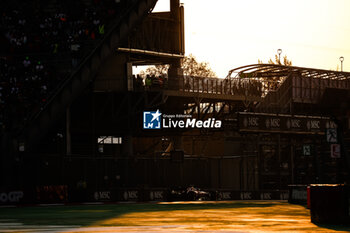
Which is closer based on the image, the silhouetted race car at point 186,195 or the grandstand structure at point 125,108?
the grandstand structure at point 125,108

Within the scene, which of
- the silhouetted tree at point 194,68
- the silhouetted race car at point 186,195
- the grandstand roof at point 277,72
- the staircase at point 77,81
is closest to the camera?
the staircase at point 77,81

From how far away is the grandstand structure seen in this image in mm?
44312

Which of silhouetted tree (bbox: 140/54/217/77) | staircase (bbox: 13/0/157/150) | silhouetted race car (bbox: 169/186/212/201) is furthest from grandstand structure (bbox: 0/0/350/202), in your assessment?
silhouetted tree (bbox: 140/54/217/77)

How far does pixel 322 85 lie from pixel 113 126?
2462 cm

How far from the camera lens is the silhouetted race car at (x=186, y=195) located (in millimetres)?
44750

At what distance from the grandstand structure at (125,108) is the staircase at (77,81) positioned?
0.09 m

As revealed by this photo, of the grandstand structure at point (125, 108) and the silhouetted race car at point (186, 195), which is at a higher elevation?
the grandstand structure at point (125, 108)

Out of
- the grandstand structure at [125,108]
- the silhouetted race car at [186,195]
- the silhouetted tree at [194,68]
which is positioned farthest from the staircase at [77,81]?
the silhouetted tree at [194,68]

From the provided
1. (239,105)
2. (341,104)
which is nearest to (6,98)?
(239,105)

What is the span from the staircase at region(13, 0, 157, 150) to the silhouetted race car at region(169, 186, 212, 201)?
30.7ft

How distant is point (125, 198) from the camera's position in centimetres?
4425

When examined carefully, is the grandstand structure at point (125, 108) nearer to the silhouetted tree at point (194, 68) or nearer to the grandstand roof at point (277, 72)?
the grandstand roof at point (277, 72)

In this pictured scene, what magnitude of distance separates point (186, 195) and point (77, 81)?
35.7 feet

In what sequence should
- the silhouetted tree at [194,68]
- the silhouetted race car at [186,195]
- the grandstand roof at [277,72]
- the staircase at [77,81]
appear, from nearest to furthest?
the staircase at [77,81]
the silhouetted race car at [186,195]
the grandstand roof at [277,72]
the silhouetted tree at [194,68]
